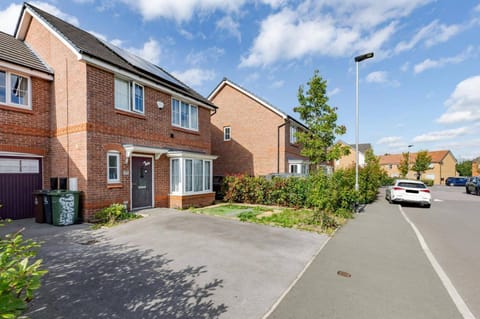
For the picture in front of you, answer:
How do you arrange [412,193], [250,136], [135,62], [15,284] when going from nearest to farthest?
[15,284], [135,62], [412,193], [250,136]

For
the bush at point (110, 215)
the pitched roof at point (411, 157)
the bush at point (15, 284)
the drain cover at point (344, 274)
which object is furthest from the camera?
the pitched roof at point (411, 157)

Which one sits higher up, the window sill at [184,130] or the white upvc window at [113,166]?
the window sill at [184,130]

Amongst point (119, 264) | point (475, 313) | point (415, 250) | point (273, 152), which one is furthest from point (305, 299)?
point (273, 152)

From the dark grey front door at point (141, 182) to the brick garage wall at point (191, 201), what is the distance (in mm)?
1083

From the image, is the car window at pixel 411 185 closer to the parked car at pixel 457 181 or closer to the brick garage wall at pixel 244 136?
the brick garage wall at pixel 244 136

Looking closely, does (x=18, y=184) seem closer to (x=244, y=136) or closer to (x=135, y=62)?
(x=135, y=62)

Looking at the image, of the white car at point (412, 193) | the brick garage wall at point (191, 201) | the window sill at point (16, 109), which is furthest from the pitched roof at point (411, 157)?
the window sill at point (16, 109)

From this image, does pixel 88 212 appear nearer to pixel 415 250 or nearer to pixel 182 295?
pixel 182 295

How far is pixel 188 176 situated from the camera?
12.1 meters

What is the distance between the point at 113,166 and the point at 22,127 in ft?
11.8

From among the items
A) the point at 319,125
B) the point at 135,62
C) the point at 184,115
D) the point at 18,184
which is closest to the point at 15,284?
the point at 18,184

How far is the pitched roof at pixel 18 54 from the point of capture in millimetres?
8914

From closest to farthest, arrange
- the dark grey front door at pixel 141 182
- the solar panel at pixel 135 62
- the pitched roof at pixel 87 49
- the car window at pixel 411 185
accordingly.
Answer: the pitched roof at pixel 87 49
the dark grey front door at pixel 141 182
the solar panel at pixel 135 62
the car window at pixel 411 185

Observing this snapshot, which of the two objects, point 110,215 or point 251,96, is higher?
point 251,96
